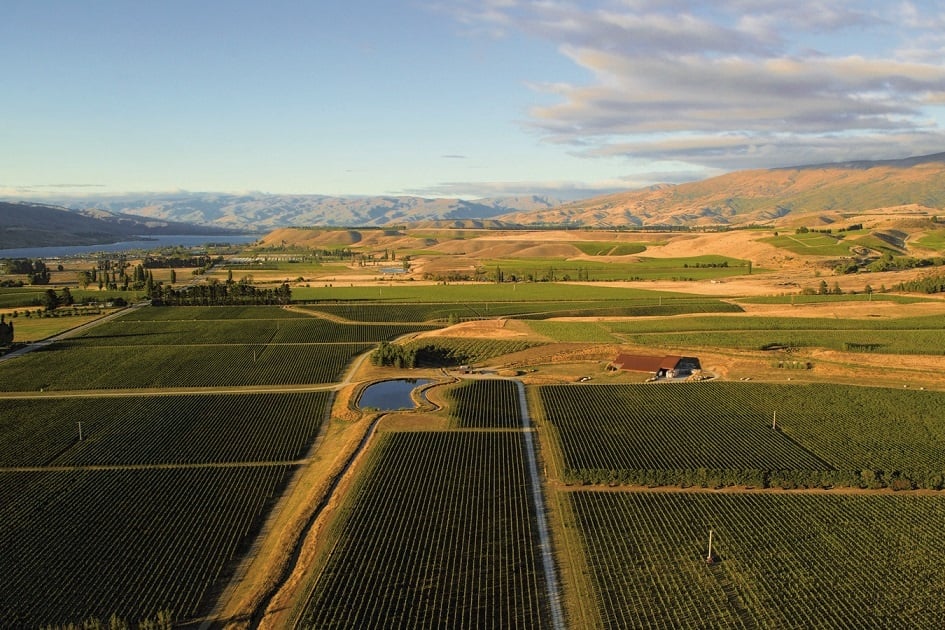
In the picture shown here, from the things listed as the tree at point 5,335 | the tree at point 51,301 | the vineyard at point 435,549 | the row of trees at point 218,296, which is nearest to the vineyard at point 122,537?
the vineyard at point 435,549

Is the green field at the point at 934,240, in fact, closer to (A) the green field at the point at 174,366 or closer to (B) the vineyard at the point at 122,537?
(A) the green field at the point at 174,366

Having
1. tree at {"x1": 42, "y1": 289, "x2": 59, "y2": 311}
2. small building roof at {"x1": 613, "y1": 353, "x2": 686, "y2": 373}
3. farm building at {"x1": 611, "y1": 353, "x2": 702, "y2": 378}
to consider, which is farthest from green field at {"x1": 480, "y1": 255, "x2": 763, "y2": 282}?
tree at {"x1": 42, "y1": 289, "x2": 59, "y2": 311}

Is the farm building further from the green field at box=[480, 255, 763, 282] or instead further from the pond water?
the green field at box=[480, 255, 763, 282]

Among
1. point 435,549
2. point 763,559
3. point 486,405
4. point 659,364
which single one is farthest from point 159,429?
point 659,364

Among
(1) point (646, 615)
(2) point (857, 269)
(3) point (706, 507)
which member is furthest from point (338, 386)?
(2) point (857, 269)

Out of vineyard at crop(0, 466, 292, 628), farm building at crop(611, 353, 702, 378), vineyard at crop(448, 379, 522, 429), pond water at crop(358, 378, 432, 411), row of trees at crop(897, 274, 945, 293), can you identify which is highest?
row of trees at crop(897, 274, 945, 293)

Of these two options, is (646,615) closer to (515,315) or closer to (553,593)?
(553,593)
